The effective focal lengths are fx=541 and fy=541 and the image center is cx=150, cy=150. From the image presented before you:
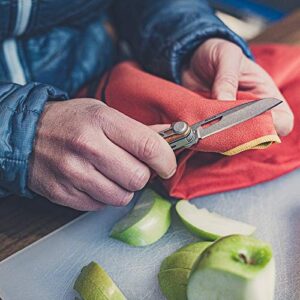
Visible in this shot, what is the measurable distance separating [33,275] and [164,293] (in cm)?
16

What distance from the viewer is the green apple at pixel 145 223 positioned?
2.10 ft

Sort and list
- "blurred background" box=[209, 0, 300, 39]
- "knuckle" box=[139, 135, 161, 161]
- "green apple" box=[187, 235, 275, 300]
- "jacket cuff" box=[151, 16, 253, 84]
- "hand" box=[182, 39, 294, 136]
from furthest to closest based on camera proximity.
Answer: "blurred background" box=[209, 0, 300, 39] → "jacket cuff" box=[151, 16, 253, 84] → "hand" box=[182, 39, 294, 136] → "knuckle" box=[139, 135, 161, 161] → "green apple" box=[187, 235, 275, 300]

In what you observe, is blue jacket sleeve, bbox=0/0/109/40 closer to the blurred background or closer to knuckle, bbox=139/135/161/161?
knuckle, bbox=139/135/161/161

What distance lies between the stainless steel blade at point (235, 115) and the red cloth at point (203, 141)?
0.04 ft

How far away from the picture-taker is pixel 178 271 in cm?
56

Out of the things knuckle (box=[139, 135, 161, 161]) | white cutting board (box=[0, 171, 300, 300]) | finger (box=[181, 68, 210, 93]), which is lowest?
white cutting board (box=[0, 171, 300, 300])

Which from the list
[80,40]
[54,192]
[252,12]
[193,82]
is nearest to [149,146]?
[54,192]

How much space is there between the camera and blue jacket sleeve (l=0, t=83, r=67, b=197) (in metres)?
0.60

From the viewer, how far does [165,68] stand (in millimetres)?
829

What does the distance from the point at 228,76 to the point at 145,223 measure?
0.23 metres

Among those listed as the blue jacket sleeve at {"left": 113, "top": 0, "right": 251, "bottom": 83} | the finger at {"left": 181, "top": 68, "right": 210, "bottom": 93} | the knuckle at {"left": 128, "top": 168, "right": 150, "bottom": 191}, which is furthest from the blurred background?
the knuckle at {"left": 128, "top": 168, "right": 150, "bottom": 191}

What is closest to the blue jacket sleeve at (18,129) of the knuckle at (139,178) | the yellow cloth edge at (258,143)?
the knuckle at (139,178)

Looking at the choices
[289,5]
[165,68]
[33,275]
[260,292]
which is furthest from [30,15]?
[289,5]

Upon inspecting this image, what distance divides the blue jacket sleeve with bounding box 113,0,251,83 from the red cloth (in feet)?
0.31
